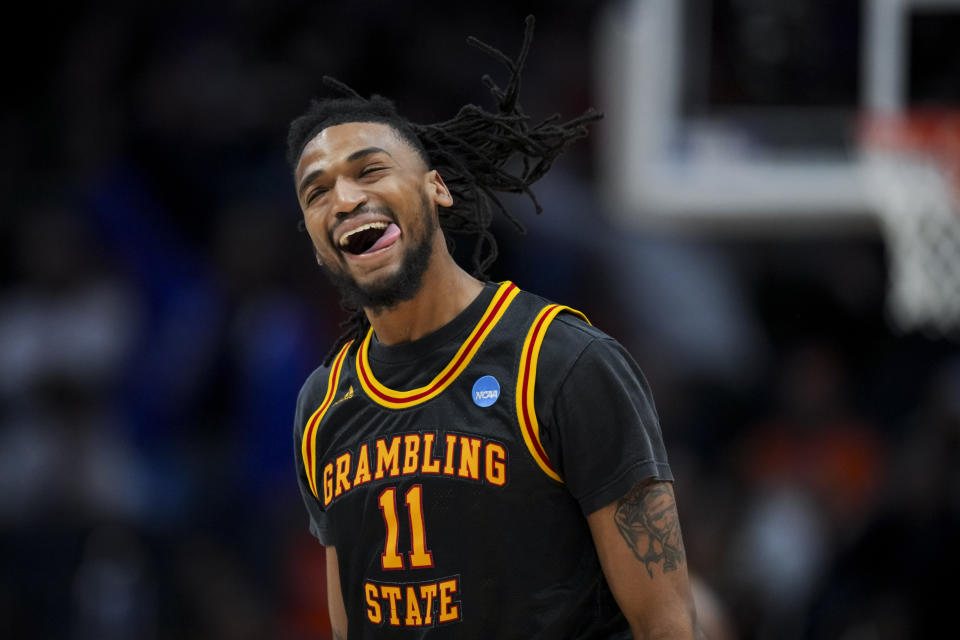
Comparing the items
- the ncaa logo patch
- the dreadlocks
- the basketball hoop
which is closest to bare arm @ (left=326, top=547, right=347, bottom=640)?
the dreadlocks

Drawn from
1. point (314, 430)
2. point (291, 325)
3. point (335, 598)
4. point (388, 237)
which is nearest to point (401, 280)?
point (388, 237)

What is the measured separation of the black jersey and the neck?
0.05 meters

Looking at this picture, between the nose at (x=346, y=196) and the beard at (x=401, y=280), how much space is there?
0.08 metres

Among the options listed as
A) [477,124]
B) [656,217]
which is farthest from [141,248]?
[477,124]

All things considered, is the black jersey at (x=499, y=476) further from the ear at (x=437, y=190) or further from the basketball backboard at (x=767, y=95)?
the basketball backboard at (x=767, y=95)

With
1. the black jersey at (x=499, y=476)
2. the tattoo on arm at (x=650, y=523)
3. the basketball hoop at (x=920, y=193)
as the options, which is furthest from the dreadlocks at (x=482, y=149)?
the basketball hoop at (x=920, y=193)

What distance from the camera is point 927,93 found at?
315 inches

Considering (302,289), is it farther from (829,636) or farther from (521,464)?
(521,464)

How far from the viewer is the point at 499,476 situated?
2861 mm

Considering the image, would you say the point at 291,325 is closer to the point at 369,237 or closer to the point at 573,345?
the point at 369,237

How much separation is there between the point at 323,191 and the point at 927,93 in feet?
19.2

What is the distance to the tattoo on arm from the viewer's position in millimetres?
2801

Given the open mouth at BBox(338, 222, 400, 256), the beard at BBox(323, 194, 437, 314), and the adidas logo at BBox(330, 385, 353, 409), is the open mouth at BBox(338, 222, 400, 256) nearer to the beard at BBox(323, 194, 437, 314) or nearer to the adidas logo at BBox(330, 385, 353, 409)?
the beard at BBox(323, 194, 437, 314)

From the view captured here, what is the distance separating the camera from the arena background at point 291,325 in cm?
765
